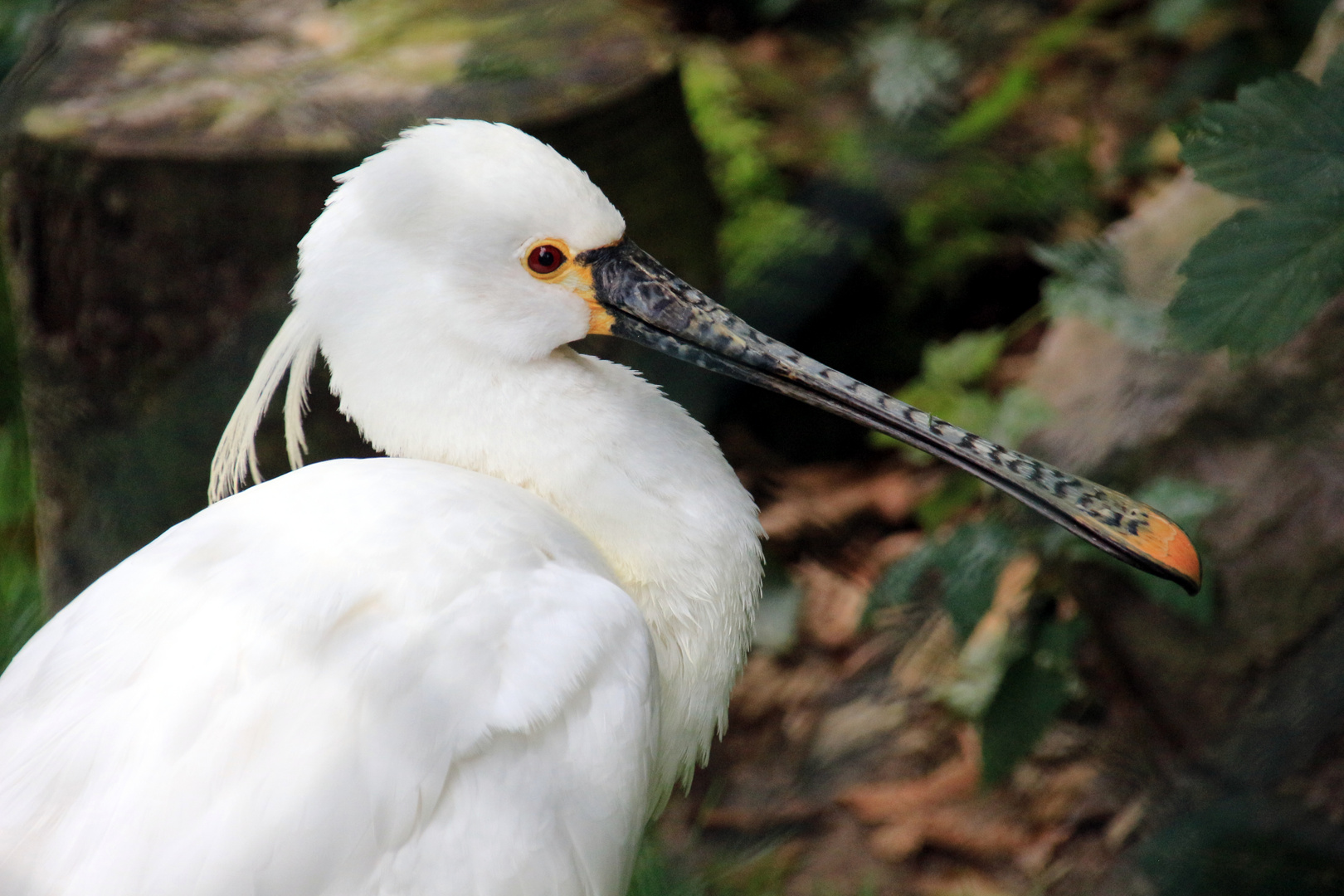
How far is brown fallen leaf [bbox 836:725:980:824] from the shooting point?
2.81 m

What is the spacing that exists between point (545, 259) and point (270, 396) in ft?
1.55

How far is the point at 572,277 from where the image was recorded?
183 centimetres

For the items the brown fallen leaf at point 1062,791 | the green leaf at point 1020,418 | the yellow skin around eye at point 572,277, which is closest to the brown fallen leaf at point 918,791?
the brown fallen leaf at point 1062,791

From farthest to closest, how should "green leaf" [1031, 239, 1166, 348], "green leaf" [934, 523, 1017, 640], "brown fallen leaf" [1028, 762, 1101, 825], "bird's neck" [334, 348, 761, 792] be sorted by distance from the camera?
"brown fallen leaf" [1028, 762, 1101, 825]
"green leaf" [1031, 239, 1166, 348]
"green leaf" [934, 523, 1017, 640]
"bird's neck" [334, 348, 761, 792]

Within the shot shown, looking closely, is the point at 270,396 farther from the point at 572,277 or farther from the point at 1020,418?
the point at 1020,418

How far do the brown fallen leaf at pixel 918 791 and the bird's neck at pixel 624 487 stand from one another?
1.13m

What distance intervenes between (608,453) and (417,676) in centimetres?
47

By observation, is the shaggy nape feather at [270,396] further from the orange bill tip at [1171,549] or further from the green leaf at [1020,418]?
the green leaf at [1020,418]

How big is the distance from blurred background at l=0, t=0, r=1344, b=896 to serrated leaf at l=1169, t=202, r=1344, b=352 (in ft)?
0.62

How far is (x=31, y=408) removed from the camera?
2961 mm

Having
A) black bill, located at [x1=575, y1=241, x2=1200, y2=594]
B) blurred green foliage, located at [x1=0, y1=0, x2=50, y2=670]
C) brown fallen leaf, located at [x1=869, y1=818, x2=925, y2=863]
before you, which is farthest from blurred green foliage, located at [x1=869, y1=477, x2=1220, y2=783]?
blurred green foliage, located at [x1=0, y1=0, x2=50, y2=670]

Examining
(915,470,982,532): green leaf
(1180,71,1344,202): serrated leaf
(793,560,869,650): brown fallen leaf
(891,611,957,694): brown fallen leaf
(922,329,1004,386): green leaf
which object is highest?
(1180,71,1344,202): serrated leaf

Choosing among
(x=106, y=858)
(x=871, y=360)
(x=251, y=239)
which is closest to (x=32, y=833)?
(x=106, y=858)

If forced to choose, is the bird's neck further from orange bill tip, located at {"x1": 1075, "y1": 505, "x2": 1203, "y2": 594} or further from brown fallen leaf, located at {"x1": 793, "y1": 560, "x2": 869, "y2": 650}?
Result: brown fallen leaf, located at {"x1": 793, "y1": 560, "x2": 869, "y2": 650}
